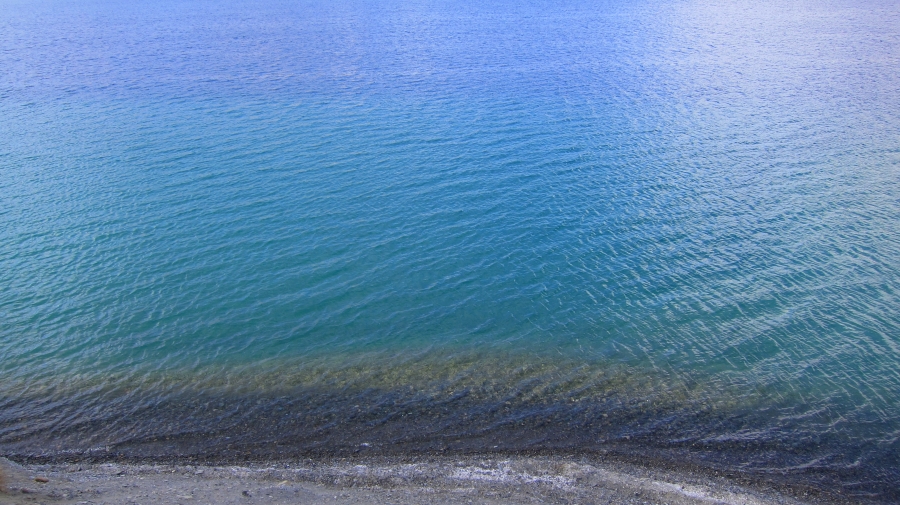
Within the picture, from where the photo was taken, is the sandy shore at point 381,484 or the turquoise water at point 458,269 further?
the turquoise water at point 458,269

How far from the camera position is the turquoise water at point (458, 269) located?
2309cm

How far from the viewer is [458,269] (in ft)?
110

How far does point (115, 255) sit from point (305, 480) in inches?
831

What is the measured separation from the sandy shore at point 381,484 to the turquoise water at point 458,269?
3.59 feet

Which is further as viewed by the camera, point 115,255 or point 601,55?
point 601,55

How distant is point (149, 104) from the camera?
197 ft

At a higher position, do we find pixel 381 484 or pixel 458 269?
pixel 458 269

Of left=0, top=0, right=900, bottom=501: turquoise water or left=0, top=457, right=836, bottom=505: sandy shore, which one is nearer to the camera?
left=0, top=457, right=836, bottom=505: sandy shore

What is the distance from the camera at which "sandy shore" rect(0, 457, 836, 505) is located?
18875 mm

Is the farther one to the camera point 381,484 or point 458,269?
point 458,269

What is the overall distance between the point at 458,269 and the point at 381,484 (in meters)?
15.3

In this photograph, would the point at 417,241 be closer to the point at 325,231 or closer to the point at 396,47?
the point at 325,231

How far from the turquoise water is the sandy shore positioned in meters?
1.10

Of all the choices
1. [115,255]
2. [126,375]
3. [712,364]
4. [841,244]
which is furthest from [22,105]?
[841,244]
